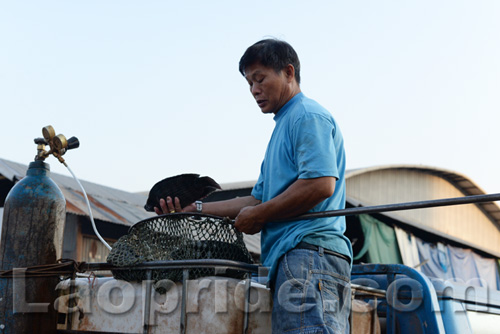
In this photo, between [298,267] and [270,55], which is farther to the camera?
[270,55]

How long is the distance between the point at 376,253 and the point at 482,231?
1274cm

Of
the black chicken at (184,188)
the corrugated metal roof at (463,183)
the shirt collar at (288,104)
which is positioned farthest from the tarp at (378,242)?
the shirt collar at (288,104)

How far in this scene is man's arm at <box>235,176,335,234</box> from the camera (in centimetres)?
258

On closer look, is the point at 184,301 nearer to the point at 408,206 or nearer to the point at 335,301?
the point at 335,301

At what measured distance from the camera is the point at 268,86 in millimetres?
2906

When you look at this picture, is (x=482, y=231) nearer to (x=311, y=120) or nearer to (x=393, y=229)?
(x=393, y=229)

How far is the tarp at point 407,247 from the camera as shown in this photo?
55.8 ft

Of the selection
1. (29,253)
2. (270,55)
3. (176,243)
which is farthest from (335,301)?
(29,253)

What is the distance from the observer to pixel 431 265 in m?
17.5

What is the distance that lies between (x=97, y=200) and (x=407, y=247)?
8724mm

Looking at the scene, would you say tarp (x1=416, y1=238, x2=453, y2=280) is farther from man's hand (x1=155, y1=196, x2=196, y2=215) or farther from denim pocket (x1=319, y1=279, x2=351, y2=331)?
denim pocket (x1=319, y1=279, x2=351, y2=331)

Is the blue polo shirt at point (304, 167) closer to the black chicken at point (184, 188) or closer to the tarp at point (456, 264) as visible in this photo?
the black chicken at point (184, 188)

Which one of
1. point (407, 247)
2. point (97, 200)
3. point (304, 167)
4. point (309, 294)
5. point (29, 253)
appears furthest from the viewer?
point (407, 247)

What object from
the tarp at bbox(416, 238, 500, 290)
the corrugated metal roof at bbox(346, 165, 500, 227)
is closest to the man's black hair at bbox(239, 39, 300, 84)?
the tarp at bbox(416, 238, 500, 290)
